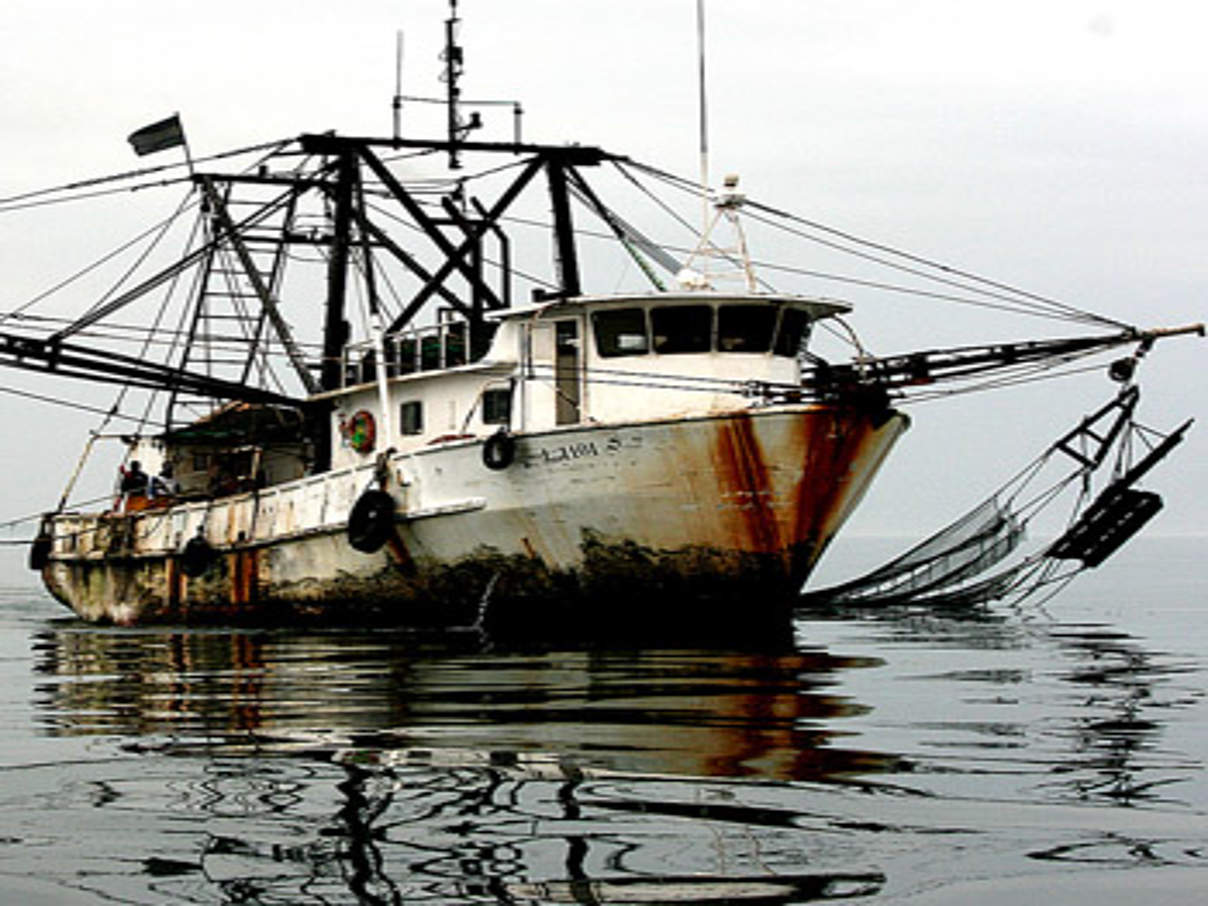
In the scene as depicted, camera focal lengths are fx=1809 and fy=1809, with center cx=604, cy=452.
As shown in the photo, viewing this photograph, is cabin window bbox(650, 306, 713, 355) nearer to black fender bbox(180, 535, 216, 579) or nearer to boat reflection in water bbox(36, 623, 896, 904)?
boat reflection in water bbox(36, 623, 896, 904)

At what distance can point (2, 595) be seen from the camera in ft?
212

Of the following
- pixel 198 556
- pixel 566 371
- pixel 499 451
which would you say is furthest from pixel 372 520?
pixel 198 556

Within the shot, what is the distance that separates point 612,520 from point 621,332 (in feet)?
9.98

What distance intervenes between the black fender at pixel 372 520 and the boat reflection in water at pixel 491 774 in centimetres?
831

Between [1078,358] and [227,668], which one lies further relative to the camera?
[1078,358]

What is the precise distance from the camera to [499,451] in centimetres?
2628

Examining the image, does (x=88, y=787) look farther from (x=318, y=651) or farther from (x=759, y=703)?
(x=318, y=651)

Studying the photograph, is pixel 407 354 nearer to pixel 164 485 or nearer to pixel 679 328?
pixel 679 328

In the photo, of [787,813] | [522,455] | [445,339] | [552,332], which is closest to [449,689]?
[787,813]

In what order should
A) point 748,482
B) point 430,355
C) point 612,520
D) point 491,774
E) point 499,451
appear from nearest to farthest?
point 491,774, point 748,482, point 612,520, point 499,451, point 430,355

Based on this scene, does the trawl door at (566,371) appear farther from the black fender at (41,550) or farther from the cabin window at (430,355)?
the black fender at (41,550)

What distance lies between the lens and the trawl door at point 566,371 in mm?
27250

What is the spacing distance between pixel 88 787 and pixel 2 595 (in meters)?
57.9

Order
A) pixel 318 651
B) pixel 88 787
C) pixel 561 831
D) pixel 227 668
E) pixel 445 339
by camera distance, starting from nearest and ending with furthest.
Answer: pixel 561 831 → pixel 88 787 → pixel 227 668 → pixel 318 651 → pixel 445 339
